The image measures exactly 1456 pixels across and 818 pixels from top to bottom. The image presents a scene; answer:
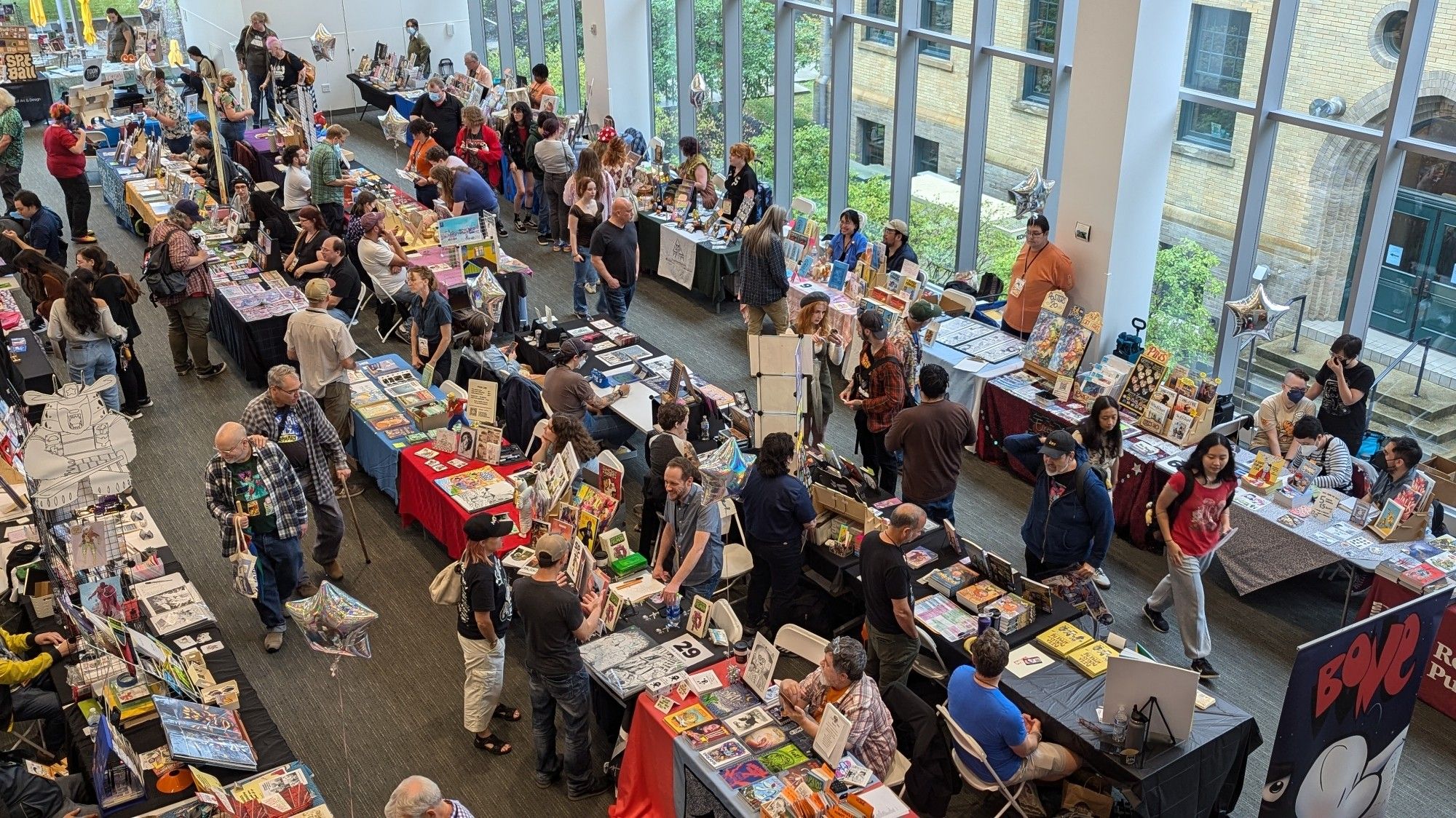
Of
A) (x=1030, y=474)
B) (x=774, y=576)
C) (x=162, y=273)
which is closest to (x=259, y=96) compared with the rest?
(x=162, y=273)

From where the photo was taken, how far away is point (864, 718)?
16.3ft

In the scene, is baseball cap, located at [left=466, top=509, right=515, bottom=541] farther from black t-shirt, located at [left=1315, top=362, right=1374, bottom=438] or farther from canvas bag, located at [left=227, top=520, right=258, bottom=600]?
black t-shirt, located at [left=1315, top=362, right=1374, bottom=438]

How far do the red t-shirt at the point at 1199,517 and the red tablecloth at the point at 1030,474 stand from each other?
79 cm

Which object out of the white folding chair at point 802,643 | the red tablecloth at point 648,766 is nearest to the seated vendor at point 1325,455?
the white folding chair at point 802,643

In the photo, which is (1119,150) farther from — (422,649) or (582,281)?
(422,649)

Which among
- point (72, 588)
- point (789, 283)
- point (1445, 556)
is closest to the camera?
point (72, 588)

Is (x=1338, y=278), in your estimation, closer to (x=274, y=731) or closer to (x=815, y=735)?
(x=815, y=735)

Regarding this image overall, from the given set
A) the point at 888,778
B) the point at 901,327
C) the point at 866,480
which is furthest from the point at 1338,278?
the point at 888,778

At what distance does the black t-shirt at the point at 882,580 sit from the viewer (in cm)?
554

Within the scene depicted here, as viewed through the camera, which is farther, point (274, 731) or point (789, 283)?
point (789, 283)

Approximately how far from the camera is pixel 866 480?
7.02 metres

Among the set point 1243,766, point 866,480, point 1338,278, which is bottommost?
point 1243,766

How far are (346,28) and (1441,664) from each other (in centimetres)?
1718

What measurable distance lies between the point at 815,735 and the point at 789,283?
562 cm
